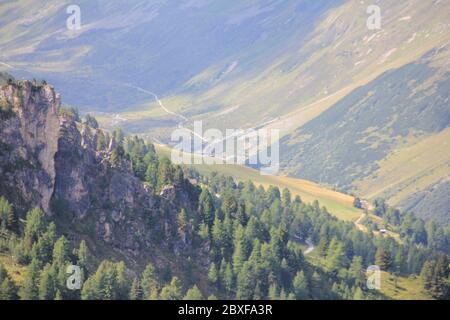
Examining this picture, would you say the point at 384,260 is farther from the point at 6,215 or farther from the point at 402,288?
the point at 6,215

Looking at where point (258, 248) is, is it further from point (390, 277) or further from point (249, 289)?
point (390, 277)

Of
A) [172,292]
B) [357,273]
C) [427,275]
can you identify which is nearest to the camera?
[172,292]

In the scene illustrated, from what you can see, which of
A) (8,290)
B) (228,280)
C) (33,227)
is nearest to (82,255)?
(33,227)

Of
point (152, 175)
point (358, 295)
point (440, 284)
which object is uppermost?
point (152, 175)

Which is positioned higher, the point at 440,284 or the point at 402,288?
the point at 440,284

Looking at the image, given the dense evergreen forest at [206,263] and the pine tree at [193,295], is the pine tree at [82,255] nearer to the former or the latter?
the dense evergreen forest at [206,263]

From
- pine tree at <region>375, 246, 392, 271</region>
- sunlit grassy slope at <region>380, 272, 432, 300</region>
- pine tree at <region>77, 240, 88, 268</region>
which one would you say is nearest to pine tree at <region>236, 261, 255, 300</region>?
pine tree at <region>77, 240, 88, 268</region>
